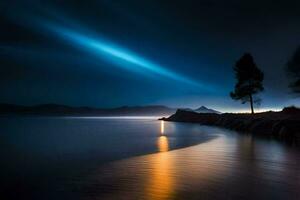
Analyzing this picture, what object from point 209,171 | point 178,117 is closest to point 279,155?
point 209,171

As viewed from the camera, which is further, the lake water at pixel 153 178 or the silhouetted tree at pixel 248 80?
the silhouetted tree at pixel 248 80

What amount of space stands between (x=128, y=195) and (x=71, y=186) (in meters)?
2.60

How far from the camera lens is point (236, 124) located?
44.9m

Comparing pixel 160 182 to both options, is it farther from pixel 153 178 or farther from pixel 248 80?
pixel 248 80

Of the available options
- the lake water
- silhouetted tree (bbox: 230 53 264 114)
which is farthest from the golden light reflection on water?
silhouetted tree (bbox: 230 53 264 114)

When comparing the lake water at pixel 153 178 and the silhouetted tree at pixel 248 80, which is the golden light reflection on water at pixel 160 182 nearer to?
the lake water at pixel 153 178

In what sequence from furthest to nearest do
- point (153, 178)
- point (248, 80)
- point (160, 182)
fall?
point (248, 80), point (153, 178), point (160, 182)

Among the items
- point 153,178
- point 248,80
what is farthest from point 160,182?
point 248,80

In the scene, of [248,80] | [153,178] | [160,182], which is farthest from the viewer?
[248,80]

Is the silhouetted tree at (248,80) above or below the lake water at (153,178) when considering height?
above

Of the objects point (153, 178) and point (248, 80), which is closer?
point (153, 178)

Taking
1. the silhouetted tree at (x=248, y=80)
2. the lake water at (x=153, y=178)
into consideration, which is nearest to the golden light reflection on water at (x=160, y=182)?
the lake water at (x=153, y=178)

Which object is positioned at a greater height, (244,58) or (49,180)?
(244,58)

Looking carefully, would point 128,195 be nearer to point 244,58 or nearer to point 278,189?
point 278,189
